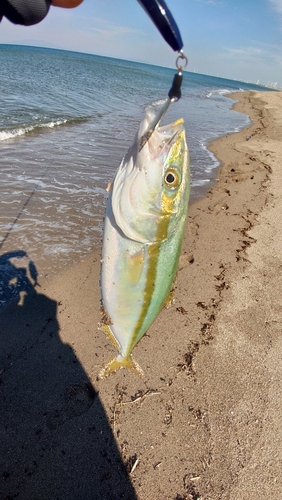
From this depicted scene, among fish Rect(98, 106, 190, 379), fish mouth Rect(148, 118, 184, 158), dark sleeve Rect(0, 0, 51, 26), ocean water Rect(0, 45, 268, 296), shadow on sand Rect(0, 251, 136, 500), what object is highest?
dark sleeve Rect(0, 0, 51, 26)

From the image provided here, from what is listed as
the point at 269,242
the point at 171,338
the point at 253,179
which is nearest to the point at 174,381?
the point at 171,338

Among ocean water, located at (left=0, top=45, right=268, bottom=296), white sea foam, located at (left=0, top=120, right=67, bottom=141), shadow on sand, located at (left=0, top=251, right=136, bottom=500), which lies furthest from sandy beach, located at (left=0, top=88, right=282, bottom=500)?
white sea foam, located at (left=0, top=120, right=67, bottom=141)

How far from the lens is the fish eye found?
192cm

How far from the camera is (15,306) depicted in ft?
12.8

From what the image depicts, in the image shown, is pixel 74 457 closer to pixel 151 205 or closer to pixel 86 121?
pixel 151 205

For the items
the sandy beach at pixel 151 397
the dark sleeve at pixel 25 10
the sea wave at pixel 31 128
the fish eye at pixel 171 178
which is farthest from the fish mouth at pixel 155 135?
the sea wave at pixel 31 128

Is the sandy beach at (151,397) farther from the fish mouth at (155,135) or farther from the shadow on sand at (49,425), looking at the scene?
the fish mouth at (155,135)

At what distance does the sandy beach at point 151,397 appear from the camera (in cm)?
255

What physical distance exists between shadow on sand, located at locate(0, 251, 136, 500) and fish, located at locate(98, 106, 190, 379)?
41.9 inches

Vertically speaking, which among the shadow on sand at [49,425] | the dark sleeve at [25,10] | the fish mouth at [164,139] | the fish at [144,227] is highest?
the dark sleeve at [25,10]

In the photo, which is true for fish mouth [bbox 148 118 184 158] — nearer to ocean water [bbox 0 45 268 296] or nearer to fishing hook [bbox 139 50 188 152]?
fishing hook [bbox 139 50 188 152]

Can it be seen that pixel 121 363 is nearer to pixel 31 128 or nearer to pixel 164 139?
pixel 164 139

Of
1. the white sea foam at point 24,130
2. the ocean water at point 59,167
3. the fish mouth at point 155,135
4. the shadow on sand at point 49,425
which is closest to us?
the fish mouth at point 155,135

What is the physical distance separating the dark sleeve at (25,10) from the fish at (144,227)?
719 millimetres
